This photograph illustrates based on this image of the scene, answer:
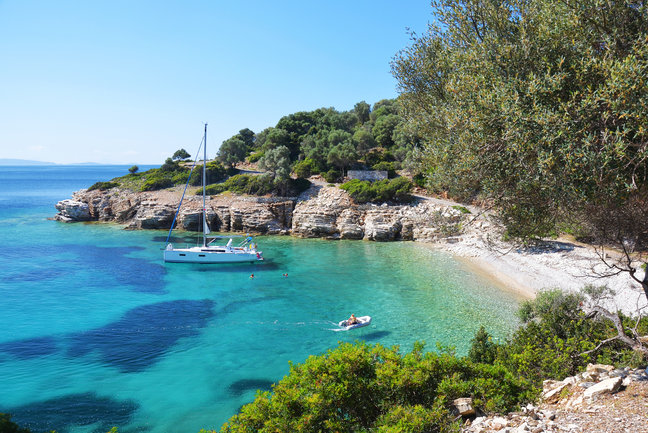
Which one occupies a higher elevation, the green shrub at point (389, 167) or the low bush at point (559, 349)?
the green shrub at point (389, 167)

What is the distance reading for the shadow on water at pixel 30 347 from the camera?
20.4 m

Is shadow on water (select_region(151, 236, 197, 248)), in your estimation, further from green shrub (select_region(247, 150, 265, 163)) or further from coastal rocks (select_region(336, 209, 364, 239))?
green shrub (select_region(247, 150, 265, 163))

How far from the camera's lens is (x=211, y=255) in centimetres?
3925

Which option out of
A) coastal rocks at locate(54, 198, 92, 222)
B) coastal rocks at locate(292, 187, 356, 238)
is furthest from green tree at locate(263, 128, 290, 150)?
coastal rocks at locate(54, 198, 92, 222)

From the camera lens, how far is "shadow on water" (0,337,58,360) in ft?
66.9

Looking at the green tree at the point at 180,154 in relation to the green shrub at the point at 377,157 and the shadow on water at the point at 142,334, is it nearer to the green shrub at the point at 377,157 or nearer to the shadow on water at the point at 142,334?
the green shrub at the point at 377,157

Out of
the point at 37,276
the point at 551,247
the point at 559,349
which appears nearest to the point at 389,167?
the point at 551,247

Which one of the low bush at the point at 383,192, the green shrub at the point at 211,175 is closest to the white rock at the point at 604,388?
the low bush at the point at 383,192

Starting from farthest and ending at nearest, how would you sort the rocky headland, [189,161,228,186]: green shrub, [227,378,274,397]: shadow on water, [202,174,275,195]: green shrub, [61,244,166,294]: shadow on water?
[189,161,228,186]: green shrub
[202,174,275,195]: green shrub
the rocky headland
[61,244,166,294]: shadow on water
[227,378,274,397]: shadow on water

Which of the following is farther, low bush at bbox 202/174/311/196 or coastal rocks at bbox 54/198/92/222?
coastal rocks at bbox 54/198/92/222

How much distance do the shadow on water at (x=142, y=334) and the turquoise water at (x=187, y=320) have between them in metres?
0.10

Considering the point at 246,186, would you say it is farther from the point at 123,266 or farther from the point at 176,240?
the point at 123,266

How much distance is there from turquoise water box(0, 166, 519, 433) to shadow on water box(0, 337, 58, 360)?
0.09m

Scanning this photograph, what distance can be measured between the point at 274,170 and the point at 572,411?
178 feet
